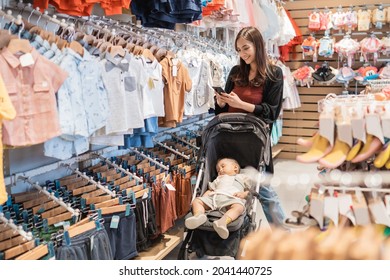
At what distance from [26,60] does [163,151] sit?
1902mm

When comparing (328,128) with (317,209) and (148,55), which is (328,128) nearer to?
(317,209)

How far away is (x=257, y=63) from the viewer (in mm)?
2871

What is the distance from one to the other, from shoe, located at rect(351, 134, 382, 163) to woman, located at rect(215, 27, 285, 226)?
4.61 feet

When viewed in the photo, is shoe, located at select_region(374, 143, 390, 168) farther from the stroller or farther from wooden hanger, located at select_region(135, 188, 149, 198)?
wooden hanger, located at select_region(135, 188, 149, 198)

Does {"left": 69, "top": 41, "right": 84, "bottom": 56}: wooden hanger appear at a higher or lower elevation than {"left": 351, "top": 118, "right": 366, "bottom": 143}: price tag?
higher

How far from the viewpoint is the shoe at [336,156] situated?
1365 millimetres

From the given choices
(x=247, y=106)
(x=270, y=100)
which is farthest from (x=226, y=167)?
(x=270, y=100)

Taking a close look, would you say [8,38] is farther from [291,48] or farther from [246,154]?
[291,48]

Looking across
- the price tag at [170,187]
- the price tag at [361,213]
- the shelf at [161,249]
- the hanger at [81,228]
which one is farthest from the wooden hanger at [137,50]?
the price tag at [361,213]

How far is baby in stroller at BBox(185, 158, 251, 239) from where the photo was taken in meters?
2.43

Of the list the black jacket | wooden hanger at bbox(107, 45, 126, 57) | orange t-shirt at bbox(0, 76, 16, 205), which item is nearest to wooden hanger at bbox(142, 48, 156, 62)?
wooden hanger at bbox(107, 45, 126, 57)
